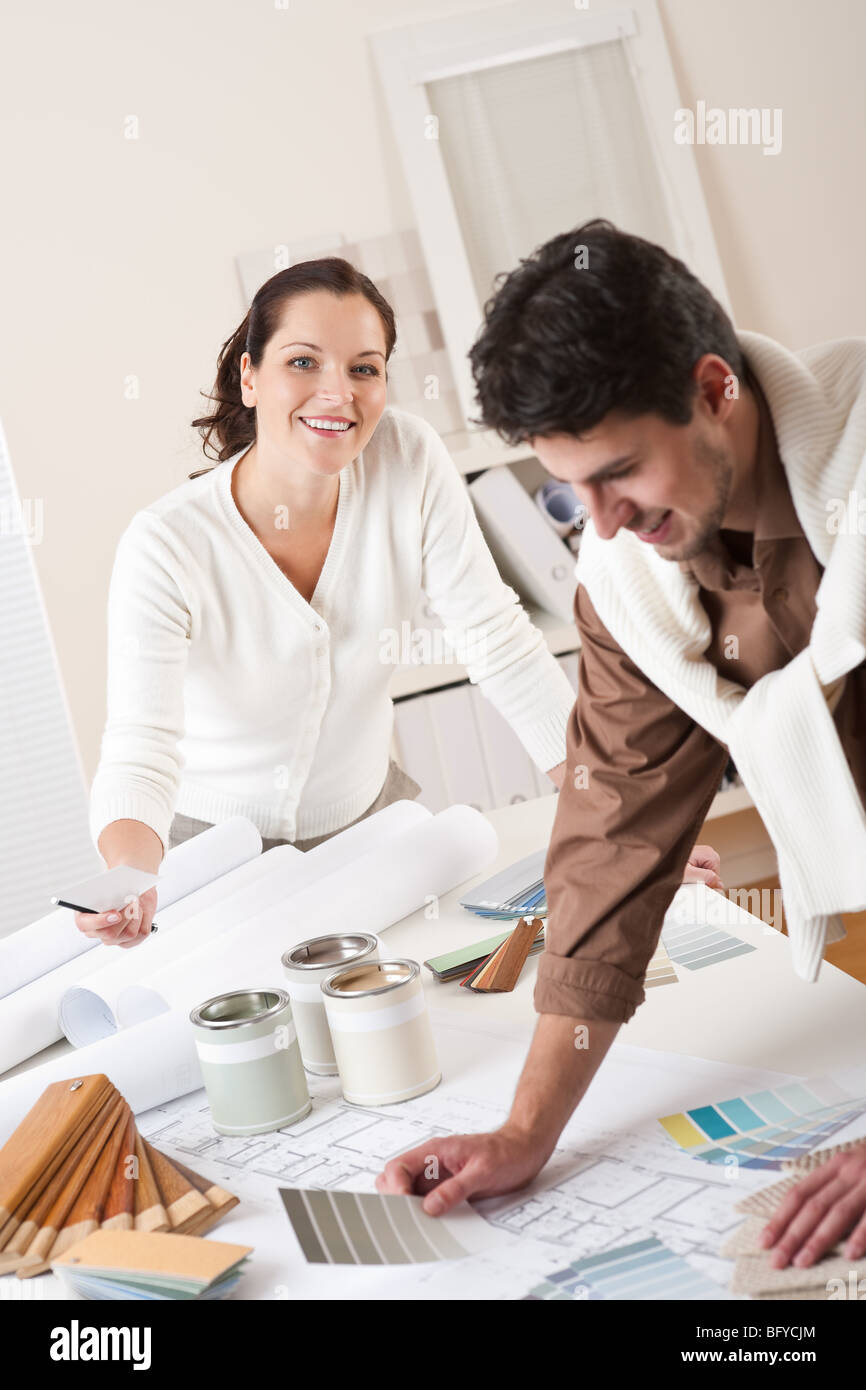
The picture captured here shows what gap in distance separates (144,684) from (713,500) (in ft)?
2.84

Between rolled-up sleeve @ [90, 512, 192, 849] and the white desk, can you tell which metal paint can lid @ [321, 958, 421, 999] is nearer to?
the white desk

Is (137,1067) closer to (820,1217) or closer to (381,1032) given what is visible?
(381,1032)

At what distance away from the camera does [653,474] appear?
100cm

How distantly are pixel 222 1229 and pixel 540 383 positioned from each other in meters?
0.67

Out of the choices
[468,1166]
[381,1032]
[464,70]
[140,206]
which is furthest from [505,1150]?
[464,70]

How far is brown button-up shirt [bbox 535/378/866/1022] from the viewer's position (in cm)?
109

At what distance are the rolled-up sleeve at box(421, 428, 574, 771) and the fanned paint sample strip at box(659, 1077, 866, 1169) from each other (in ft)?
2.75

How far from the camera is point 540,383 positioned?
957mm

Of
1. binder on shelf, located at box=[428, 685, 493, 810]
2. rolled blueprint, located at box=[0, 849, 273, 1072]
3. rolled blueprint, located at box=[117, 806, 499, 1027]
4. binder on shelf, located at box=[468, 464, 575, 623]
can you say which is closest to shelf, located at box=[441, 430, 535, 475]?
binder on shelf, located at box=[468, 464, 575, 623]

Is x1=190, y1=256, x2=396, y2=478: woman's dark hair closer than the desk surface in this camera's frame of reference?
No

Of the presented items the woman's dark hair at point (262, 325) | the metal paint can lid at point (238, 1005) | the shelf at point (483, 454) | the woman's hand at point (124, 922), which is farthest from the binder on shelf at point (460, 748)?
the metal paint can lid at point (238, 1005)

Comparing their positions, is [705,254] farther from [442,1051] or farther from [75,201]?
[442,1051]

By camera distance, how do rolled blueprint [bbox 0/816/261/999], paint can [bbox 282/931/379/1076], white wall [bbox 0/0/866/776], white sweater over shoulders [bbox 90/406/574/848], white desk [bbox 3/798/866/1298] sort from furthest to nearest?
white wall [bbox 0/0/866/776] < white sweater over shoulders [bbox 90/406/574/848] < rolled blueprint [bbox 0/816/261/999] < paint can [bbox 282/931/379/1076] < white desk [bbox 3/798/866/1298]

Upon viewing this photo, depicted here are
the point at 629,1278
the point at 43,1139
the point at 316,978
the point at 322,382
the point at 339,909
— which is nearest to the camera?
the point at 629,1278
